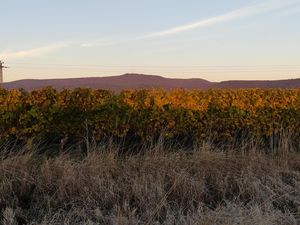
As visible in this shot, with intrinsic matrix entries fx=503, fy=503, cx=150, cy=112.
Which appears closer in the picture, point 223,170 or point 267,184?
point 267,184

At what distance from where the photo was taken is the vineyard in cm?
895

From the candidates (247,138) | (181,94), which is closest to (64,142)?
(181,94)

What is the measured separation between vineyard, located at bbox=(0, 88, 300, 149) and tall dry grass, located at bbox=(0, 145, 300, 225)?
3.95ft

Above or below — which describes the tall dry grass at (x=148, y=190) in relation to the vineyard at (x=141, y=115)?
below

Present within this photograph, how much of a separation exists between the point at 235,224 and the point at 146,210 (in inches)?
41.3

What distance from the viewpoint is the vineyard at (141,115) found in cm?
895

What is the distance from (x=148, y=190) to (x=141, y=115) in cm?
343

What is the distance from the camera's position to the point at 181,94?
9977mm

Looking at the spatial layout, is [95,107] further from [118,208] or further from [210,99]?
[118,208]

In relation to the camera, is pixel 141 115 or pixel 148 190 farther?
pixel 141 115

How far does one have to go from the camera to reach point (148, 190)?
604 cm

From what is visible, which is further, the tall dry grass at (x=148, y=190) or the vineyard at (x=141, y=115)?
the vineyard at (x=141, y=115)

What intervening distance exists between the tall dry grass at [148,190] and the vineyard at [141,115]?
1203 millimetres

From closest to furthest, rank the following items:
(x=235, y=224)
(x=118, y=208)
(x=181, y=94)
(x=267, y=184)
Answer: (x=235, y=224)
(x=118, y=208)
(x=267, y=184)
(x=181, y=94)
